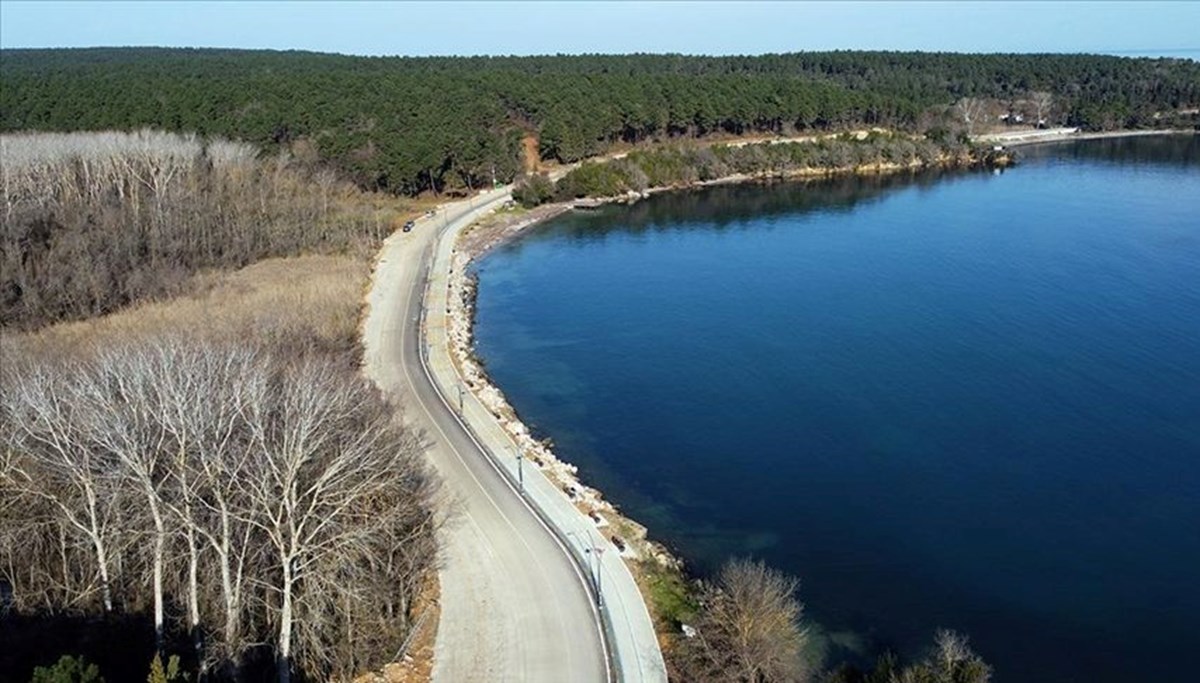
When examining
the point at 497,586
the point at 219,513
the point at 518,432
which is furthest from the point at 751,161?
the point at 219,513

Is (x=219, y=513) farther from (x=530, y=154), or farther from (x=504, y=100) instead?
(x=504, y=100)

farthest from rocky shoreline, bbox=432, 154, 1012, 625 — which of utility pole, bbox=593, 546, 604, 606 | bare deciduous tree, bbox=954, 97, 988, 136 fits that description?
bare deciduous tree, bbox=954, 97, 988, 136

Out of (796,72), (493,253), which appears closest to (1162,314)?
(493,253)

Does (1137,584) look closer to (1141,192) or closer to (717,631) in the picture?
(717,631)

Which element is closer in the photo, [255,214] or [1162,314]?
[1162,314]

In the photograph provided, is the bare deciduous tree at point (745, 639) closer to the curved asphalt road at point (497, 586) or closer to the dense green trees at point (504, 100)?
the curved asphalt road at point (497, 586)
